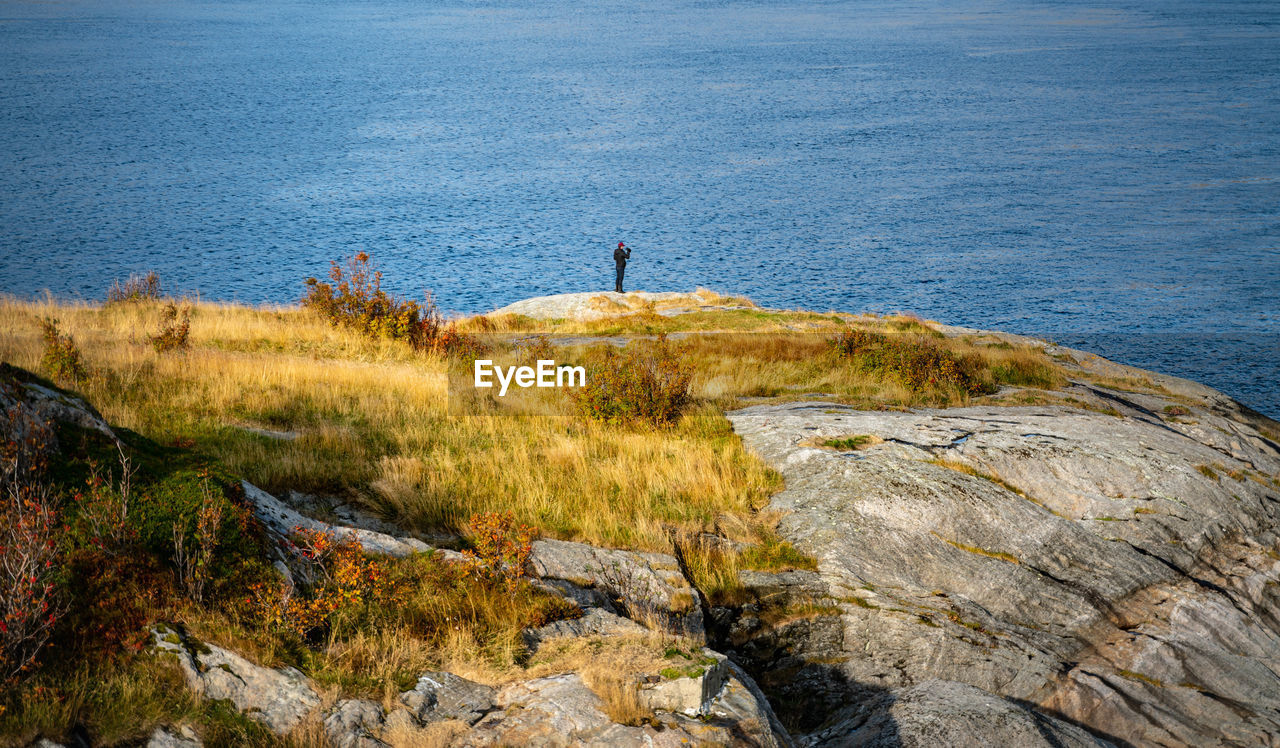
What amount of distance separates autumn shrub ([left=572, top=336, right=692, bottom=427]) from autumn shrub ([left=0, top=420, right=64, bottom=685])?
9.57 meters

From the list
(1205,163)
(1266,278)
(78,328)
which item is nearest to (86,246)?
(78,328)

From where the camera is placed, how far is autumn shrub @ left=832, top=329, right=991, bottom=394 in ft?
61.2

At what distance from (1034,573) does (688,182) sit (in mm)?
72468

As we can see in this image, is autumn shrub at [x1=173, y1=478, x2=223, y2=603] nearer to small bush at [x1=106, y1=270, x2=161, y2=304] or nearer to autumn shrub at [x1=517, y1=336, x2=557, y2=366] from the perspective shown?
autumn shrub at [x1=517, y1=336, x2=557, y2=366]

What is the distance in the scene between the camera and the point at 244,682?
223 inches

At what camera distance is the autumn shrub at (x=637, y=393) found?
1516cm

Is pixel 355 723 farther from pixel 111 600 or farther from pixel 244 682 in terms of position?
pixel 111 600

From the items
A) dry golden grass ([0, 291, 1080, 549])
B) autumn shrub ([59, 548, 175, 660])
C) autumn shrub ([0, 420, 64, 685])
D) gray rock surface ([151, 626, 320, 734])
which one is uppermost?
autumn shrub ([0, 420, 64, 685])

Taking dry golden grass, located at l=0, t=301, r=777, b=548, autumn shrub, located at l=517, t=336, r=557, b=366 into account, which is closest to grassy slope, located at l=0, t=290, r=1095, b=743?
dry golden grass, located at l=0, t=301, r=777, b=548

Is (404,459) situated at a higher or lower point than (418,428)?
higher

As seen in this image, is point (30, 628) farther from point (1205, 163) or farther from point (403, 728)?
point (1205, 163)

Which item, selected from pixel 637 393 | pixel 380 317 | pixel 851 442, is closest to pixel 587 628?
pixel 851 442

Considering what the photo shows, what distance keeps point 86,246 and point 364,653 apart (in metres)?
61.9

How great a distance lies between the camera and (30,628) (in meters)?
5.38
